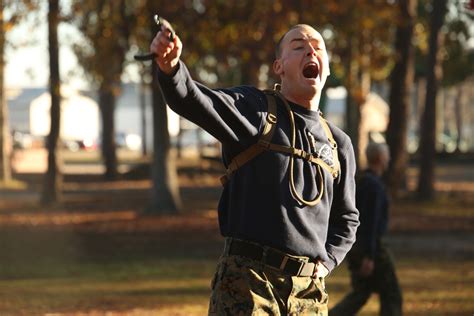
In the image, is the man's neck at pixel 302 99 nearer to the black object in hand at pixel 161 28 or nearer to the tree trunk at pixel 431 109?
the black object in hand at pixel 161 28

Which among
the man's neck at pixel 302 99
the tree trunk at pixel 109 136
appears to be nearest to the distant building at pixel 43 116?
the tree trunk at pixel 109 136

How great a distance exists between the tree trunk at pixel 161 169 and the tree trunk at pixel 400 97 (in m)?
5.61

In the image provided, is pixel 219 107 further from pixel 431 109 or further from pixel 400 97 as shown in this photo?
pixel 431 109

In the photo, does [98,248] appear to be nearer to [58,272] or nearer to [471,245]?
[58,272]

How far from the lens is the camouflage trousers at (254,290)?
510 centimetres

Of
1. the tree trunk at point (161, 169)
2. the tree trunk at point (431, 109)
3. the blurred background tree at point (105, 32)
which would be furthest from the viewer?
the tree trunk at point (431, 109)

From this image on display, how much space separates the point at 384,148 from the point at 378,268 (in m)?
0.99

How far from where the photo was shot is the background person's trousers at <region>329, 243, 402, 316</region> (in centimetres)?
976

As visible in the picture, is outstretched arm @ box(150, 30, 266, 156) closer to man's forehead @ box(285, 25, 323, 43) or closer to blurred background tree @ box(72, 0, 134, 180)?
man's forehead @ box(285, 25, 323, 43)

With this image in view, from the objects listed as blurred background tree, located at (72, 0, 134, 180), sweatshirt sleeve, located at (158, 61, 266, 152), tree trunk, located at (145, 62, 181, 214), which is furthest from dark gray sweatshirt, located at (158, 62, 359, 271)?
blurred background tree, located at (72, 0, 134, 180)

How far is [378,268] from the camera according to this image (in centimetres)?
978

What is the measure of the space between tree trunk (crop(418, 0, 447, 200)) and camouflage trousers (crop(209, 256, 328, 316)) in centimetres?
2634

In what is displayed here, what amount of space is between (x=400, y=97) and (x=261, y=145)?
82.3ft

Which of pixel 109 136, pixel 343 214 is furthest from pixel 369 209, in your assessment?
pixel 109 136
